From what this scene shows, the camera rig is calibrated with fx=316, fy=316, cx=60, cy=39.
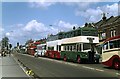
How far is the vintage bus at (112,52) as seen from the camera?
78.7 feet

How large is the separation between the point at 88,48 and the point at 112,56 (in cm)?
1004

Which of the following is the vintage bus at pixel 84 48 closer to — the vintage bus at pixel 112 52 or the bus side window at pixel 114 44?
the vintage bus at pixel 112 52

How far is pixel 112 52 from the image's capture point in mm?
24750

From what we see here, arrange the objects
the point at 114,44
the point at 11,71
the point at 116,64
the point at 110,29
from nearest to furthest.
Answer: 1. the point at 11,71
2. the point at 116,64
3. the point at 114,44
4. the point at 110,29

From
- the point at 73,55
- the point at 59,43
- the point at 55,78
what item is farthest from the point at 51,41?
the point at 55,78

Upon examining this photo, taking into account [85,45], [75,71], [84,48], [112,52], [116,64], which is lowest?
[75,71]

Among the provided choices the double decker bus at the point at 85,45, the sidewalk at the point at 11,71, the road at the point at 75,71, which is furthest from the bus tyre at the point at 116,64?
the double decker bus at the point at 85,45

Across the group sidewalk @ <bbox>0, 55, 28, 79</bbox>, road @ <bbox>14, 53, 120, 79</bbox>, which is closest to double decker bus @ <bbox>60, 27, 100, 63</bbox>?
road @ <bbox>14, 53, 120, 79</bbox>

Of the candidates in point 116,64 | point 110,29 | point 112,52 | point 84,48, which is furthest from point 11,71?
point 110,29

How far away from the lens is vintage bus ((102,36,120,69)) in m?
24.0

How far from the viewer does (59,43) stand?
150ft

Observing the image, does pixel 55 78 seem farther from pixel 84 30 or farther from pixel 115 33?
pixel 115 33

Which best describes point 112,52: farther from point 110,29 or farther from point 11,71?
point 110,29

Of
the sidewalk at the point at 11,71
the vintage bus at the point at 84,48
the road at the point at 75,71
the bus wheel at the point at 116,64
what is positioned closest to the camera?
the sidewalk at the point at 11,71
